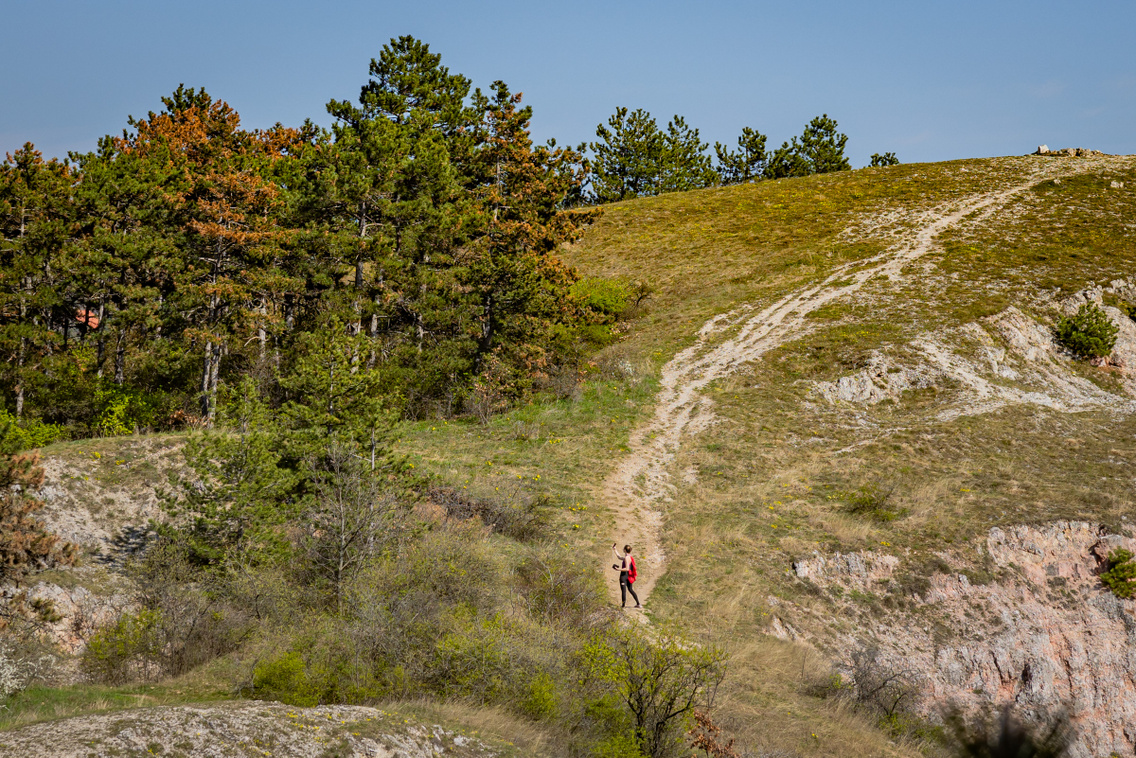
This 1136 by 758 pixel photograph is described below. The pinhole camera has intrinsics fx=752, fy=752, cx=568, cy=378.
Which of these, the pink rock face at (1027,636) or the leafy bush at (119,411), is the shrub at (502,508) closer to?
the pink rock face at (1027,636)

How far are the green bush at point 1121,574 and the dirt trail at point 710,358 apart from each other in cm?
1180

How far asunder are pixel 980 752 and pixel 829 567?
728 inches

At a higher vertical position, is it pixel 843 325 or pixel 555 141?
pixel 555 141

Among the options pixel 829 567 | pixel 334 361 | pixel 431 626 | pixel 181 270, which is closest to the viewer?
pixel 431 626

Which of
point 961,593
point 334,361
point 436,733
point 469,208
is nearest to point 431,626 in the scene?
point 436,733


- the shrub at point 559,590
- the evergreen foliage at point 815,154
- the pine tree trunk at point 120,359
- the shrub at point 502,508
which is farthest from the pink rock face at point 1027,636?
the evergreen foliage at point 815,154

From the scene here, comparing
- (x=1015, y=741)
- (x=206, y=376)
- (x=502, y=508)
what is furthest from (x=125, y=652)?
(x=206, y=376)

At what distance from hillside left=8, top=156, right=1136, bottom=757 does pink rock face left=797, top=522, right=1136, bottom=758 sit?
58 mm

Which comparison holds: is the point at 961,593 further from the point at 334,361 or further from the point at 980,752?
the point at 980,752

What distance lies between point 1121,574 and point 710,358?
18058 millimetres

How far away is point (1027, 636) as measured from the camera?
1898cm

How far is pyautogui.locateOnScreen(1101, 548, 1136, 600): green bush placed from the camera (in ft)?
64.7

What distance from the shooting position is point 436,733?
1006 cm

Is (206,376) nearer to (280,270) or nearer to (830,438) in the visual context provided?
(280,270)
